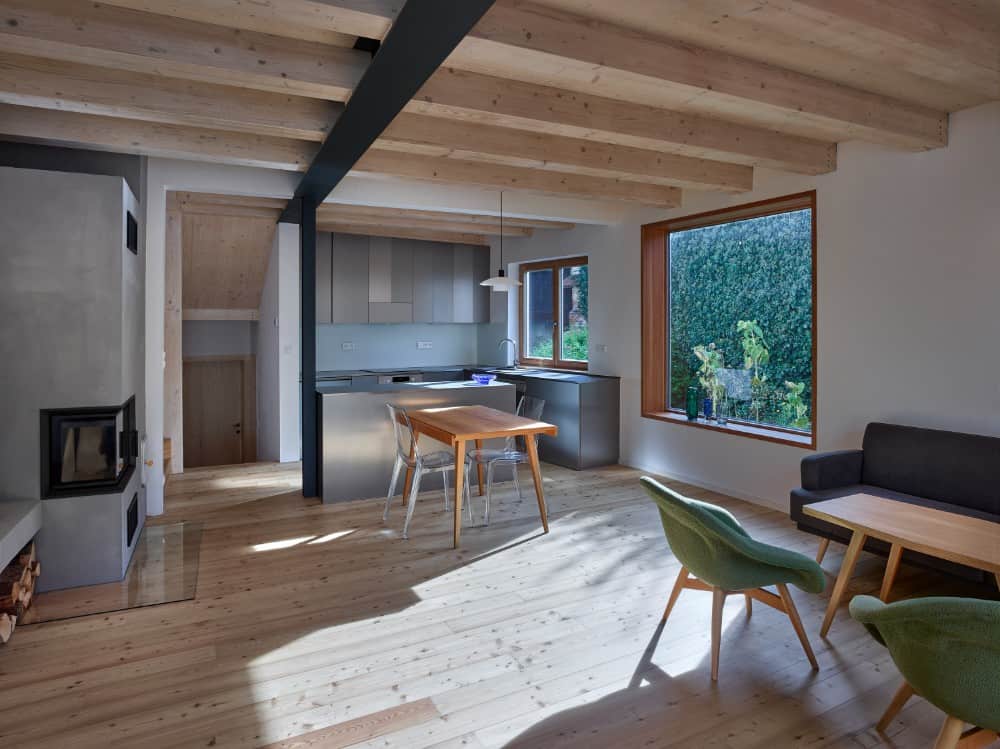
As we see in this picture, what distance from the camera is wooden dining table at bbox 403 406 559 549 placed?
13.6 feet

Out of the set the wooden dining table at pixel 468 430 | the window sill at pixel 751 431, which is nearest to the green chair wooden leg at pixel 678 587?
the wooden dining table at pixel 468 430

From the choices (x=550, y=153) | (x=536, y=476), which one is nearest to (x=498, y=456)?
(x=536, y=476)

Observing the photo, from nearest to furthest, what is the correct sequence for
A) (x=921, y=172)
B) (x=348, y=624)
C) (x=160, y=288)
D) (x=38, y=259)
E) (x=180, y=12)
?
(x=180, y=12) → (x=348, y=624) → (x=38, y=259) → (x=921, y=172) → (x=160, y=288)

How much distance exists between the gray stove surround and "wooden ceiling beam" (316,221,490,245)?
3.57m

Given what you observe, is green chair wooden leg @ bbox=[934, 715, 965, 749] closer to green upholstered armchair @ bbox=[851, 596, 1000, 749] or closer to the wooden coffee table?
green upholstered armchair @ bbox=[851, 596, 1000, 749]

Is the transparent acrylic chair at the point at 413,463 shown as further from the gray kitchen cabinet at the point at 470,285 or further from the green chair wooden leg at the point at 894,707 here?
the gray kitchen cabinet at the point at 470,285

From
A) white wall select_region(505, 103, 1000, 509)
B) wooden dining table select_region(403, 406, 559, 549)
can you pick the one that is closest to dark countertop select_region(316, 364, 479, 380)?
wooden dining table select_region(403, 406, 559, 549)

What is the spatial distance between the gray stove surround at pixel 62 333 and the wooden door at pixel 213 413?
4.65m

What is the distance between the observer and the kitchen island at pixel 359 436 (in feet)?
17.0

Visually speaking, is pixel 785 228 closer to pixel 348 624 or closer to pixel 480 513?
pixel 480 513

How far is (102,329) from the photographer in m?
3.55

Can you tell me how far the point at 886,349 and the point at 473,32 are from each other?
332cm

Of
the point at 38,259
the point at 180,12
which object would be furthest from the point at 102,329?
the point at 180,12

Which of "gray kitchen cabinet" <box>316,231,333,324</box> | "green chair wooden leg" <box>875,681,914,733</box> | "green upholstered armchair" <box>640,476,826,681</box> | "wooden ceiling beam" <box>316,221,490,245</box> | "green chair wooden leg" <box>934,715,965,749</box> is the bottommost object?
"green chair wooden leg" <box>875,681,914,733</box>
